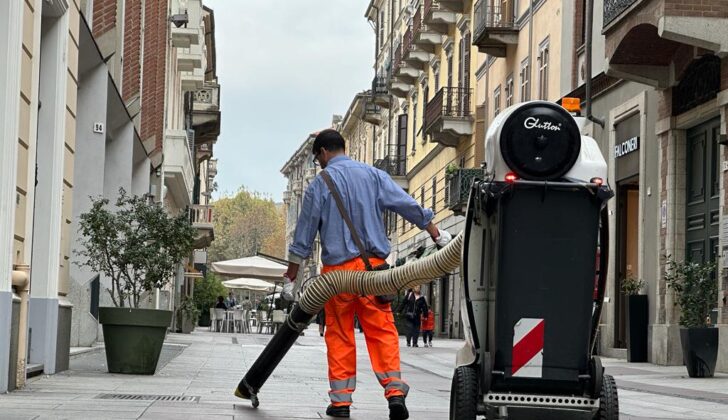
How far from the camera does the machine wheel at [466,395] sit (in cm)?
695

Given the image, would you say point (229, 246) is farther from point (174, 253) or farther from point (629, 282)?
point (174, 253)

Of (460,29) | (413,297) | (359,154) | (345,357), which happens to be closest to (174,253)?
(345,357)

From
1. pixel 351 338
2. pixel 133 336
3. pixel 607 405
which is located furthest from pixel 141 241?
pixel 607 405

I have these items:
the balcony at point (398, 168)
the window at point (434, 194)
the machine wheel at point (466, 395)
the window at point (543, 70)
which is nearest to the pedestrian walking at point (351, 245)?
the machine wheel at point (466, 395)

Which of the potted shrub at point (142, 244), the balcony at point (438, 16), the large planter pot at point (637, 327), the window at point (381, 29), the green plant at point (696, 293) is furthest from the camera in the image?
Answer: the window at point (381, 29)

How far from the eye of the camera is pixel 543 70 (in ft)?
105

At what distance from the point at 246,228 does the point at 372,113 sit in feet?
231

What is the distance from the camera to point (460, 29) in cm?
4353

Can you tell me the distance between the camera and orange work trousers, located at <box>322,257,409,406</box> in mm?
8438

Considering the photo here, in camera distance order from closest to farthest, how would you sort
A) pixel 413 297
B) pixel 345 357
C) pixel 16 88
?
pixel 345 357
pixel 16 88
pixel 413 297

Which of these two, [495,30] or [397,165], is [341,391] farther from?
[397,165]

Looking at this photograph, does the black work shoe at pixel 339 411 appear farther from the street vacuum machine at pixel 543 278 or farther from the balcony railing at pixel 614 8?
the balcony railing at pixel 614 8

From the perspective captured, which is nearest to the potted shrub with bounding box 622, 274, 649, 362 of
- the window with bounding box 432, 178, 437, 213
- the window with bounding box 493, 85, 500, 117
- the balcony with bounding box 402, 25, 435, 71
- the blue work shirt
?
the blue work shirt

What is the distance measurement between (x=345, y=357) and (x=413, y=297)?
26.9 metres
